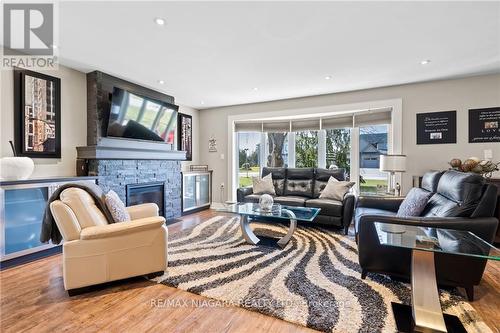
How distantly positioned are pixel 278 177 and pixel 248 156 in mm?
1207

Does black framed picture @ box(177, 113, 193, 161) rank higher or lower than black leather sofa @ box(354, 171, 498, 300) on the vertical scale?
higher

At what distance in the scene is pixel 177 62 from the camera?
10.3 feet

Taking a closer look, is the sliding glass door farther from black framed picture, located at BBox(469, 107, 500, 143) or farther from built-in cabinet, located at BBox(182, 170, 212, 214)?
black framed picture, located at BBox(469, 107, 500, 143)

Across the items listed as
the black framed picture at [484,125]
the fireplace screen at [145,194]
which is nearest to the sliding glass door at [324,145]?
the black framed picture at [484,125]

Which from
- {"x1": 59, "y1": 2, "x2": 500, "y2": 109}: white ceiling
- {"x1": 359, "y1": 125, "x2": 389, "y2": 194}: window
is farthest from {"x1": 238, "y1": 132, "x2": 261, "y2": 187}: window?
{"x1": 359, "y1": 125, "x2": 389, "y2": 194}: window

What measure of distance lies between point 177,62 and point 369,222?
9.67 ft

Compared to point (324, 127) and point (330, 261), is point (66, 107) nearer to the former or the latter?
point (330, 261)

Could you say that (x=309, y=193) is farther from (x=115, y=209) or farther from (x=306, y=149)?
(x=115, y=209)

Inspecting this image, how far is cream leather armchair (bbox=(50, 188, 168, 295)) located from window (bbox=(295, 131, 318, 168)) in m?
3.59

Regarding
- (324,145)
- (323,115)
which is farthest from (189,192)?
(323,115)

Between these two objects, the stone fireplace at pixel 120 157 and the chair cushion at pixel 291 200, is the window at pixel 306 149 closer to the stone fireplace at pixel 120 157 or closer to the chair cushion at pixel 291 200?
the chair cushion at pixel 291 200

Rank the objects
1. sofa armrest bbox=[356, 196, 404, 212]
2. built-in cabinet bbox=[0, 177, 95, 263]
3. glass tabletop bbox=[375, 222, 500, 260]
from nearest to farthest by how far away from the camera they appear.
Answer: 1. glass tabletop bbox=[375, 222, 500, 260]
2. built-in cabinet bbox=[0, 177, 95, 263]
3. sofa armrest bbox=[356, 196, 404, 212]

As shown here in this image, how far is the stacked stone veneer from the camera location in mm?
3400

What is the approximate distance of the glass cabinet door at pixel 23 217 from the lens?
8.33 ft
